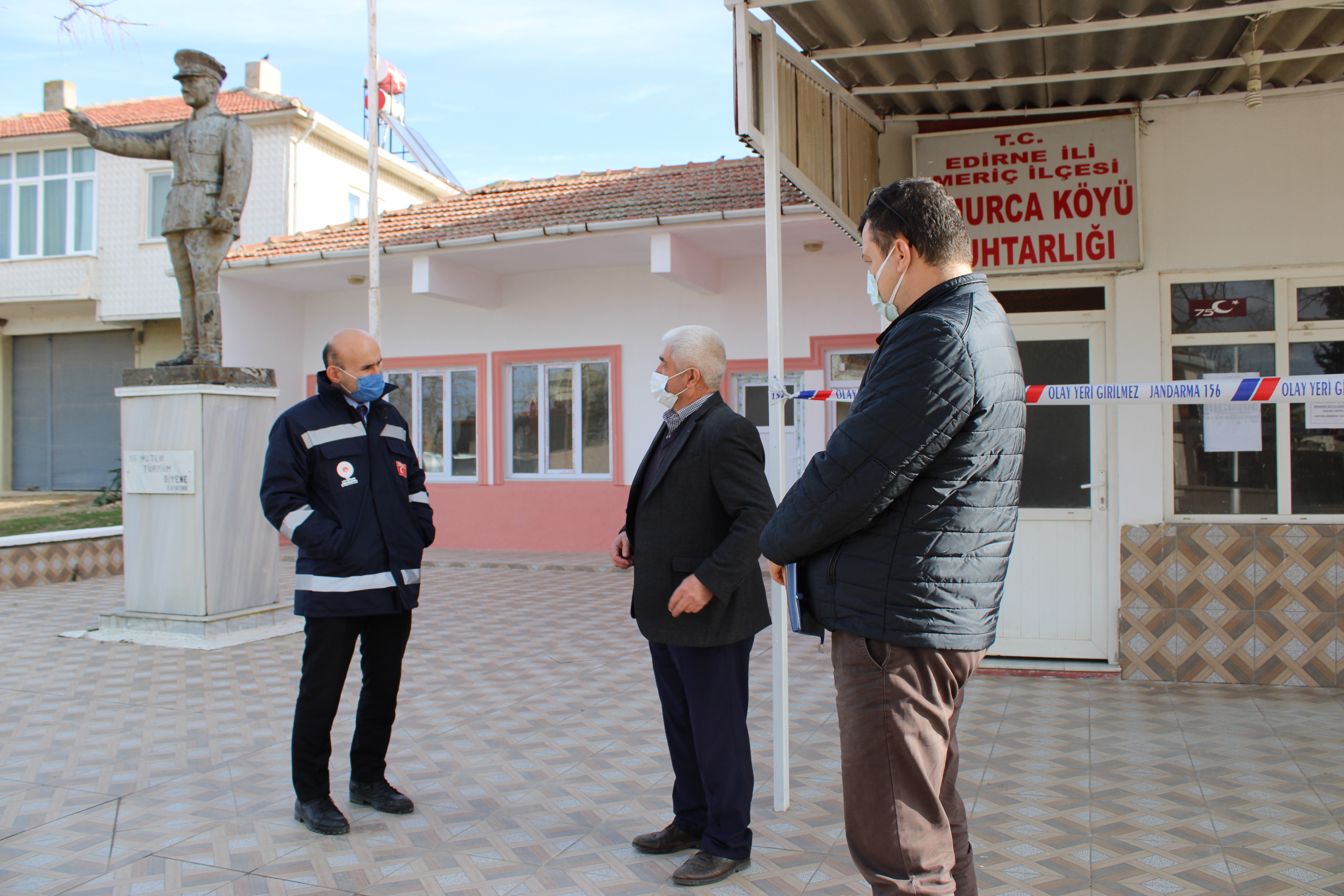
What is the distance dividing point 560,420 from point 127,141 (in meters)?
6.46

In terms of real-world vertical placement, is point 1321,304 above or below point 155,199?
below

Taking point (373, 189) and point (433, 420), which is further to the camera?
point (433, 420)

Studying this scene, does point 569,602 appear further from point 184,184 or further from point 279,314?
point 279,314

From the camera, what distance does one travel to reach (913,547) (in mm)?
1967

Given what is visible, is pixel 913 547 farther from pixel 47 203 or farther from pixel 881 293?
pixel 47 203

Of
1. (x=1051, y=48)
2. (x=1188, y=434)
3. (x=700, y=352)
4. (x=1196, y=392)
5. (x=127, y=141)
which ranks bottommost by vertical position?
(x=1188, y=434)

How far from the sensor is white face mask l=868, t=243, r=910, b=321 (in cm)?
215

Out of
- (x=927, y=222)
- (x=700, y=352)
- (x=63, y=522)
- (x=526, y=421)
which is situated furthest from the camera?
(x=63, y=522)

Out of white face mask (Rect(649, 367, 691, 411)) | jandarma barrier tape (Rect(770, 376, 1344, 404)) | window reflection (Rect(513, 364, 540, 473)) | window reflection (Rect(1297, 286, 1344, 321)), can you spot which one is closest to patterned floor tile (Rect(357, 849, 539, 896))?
white face mask (Rect(649, 367, 691, 411))

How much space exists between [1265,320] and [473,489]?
31.8 ft

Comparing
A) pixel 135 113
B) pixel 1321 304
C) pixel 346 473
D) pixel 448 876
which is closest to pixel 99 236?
pixel 135 113

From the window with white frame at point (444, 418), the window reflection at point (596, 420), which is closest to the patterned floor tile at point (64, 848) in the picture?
the window reflection at point (596, 420)

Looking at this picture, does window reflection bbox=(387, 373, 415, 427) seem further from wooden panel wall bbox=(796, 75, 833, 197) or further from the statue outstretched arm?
wooden panel wall bbox=(796, 75, 833, 197)

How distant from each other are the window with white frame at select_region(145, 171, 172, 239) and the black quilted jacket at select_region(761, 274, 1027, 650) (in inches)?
752
